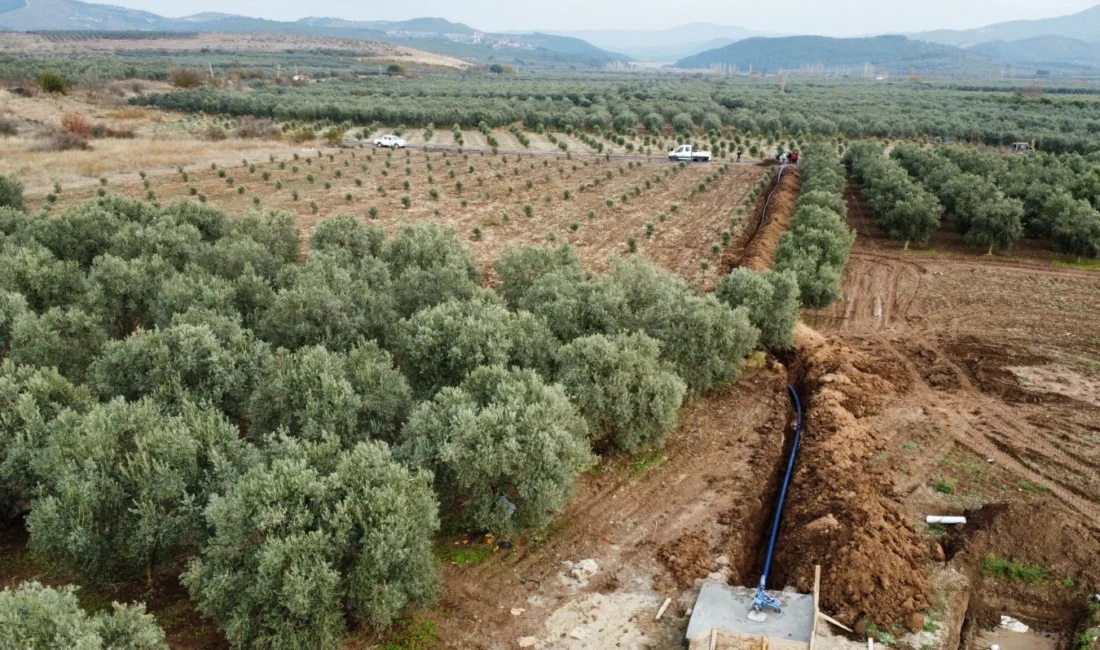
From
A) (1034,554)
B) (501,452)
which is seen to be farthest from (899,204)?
(501,452)

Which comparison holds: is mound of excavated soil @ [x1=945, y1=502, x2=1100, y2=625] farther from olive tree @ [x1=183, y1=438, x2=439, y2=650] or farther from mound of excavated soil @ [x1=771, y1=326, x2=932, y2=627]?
olive tree @ [x1=183, y1=438, x2=439, y2=650]

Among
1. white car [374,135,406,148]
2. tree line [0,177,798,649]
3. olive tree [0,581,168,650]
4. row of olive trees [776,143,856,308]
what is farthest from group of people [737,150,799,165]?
olive tree [0,581,168,650]

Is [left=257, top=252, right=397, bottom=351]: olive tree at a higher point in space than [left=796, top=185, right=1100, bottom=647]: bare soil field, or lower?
higher

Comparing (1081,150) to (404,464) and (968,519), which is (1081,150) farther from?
(404,464)

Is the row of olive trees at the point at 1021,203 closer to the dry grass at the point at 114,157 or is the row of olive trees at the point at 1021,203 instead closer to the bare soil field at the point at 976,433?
the bare soil field at the point at 976,433

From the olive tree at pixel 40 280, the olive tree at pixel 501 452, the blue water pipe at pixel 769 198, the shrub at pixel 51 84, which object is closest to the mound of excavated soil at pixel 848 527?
the olive tree at pixel 501 452

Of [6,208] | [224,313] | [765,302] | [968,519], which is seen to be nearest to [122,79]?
[6,208]
